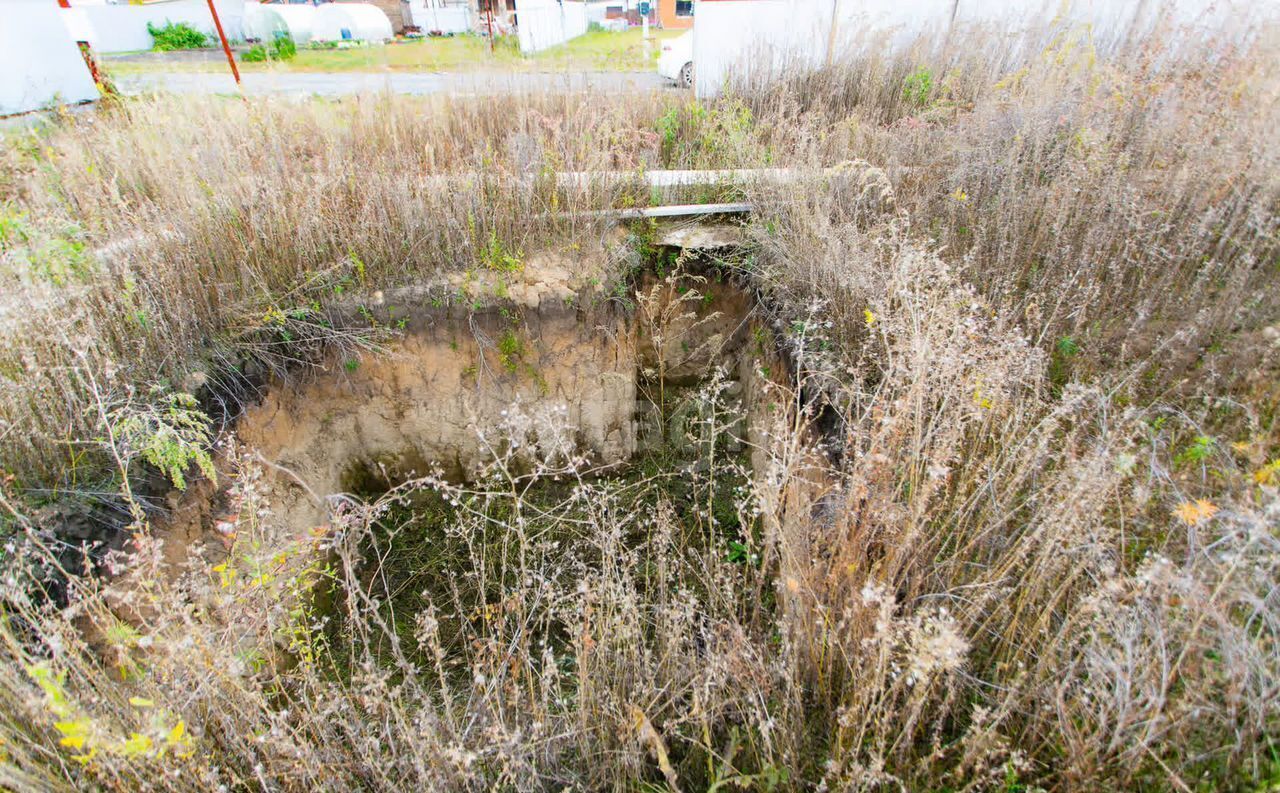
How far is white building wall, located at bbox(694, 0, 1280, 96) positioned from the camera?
233 inches

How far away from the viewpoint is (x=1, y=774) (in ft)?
4.46

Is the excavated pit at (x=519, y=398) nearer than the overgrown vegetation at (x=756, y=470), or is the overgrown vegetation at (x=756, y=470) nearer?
the overgrown vegetation at (x=756, y=470)

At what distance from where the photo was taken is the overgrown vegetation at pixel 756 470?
5.00ft

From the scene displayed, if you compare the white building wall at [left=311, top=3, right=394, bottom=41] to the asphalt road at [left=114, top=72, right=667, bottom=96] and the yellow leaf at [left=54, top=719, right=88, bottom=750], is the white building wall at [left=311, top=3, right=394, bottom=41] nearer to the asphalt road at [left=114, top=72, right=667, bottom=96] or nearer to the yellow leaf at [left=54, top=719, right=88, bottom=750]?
the asphalt road at [left=114, top=72, right=667, bottom=96]

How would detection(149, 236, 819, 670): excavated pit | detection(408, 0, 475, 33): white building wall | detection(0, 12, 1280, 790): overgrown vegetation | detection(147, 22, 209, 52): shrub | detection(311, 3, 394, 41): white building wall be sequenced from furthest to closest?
detection(408, 0, 475, 33): white building wall, detection(311, 3, 394, 41): white building wall, detection(147, 22, 209, 52): shrub, detection(149, 236, 819, 670): excavated pit, detection(0, 12, 1280, 790): overgrown vegetation

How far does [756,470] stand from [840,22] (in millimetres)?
5759

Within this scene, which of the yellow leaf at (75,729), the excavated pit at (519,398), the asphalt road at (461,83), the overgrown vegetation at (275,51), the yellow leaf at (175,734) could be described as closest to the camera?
the yellow leaf at (75,729)

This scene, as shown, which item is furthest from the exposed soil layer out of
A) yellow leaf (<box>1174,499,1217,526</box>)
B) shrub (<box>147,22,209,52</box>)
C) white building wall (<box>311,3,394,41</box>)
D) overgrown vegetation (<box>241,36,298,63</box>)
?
shrub (<box>147,22,209,52</box>)

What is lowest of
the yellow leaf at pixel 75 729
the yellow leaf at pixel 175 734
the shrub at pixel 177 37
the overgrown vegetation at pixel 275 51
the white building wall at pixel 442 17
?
the yellow leaf at pixel 175 734

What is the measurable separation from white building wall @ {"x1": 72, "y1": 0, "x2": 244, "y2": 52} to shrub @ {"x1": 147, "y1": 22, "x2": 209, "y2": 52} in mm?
113

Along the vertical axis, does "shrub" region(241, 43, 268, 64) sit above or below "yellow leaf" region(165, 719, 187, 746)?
above

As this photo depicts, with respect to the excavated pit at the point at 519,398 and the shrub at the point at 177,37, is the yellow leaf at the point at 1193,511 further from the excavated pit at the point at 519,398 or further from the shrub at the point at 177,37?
the shrub at the point at 177,37

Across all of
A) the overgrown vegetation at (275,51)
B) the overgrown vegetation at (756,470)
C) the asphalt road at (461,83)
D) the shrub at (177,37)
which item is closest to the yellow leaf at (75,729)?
the overgrown vegetation at (756,470)

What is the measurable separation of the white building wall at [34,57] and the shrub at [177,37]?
9906 mm
